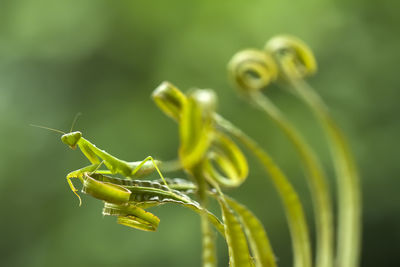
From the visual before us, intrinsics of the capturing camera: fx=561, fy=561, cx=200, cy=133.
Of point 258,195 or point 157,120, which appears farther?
point 157,120

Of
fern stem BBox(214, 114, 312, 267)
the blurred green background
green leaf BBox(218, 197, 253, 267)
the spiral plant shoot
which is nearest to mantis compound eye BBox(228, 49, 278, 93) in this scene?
the spiral plant shoot

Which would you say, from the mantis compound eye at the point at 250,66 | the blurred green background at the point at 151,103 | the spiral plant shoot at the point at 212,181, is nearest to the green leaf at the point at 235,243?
the spiral plant shoot at the point at 212,181

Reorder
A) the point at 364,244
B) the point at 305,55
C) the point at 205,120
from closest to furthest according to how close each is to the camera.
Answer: the point at 205,120 < the point at 305,55 < the point at 364,244

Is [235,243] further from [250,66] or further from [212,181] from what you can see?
[250,66]

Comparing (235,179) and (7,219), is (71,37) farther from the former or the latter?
(235,179)

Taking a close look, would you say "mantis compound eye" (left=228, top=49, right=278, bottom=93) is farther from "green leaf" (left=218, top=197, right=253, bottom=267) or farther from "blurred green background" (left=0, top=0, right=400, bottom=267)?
"blurred green background" (left=0, top=0, right=400, bottom=267)

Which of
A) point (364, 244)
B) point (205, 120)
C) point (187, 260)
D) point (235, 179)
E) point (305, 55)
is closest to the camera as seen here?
point (205, 120)

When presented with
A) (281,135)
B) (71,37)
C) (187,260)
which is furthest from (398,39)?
(71,37)
